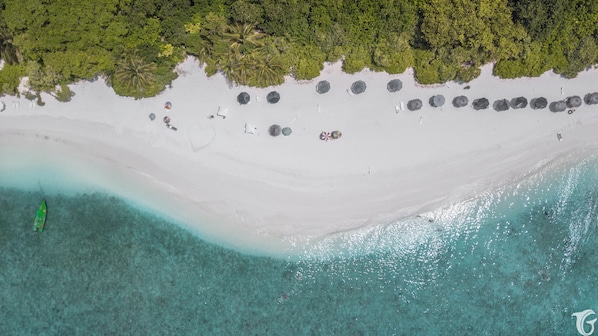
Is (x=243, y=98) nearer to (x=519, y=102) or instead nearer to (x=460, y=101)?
(x=460, y=101)

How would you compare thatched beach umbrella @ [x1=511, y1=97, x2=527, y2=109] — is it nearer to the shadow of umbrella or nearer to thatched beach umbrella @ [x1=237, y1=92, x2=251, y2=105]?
the shadow of umbrella

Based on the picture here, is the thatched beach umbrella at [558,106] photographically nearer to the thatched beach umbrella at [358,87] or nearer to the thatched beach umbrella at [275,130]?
the thatched beach umbrella at [358,87]

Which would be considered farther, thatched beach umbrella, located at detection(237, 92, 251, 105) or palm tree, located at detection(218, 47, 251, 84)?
thatched beach umbrella, located at detection(237, 92, 251, 105)

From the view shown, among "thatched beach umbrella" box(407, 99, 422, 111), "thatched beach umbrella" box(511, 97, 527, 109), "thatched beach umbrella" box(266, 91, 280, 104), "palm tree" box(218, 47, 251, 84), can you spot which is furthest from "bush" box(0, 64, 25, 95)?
"thatched beach umbrella" box(511, 97, 527, 109)

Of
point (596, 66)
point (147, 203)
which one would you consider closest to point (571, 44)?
point (596, 66)

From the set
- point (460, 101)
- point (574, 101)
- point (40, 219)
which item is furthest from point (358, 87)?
point (40, 219)

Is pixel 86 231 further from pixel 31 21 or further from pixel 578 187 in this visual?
pixel 578 187

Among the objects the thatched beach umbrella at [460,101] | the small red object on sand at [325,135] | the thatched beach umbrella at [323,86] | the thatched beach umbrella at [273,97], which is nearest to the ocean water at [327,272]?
the thatched beach umbrella at [460,101]
